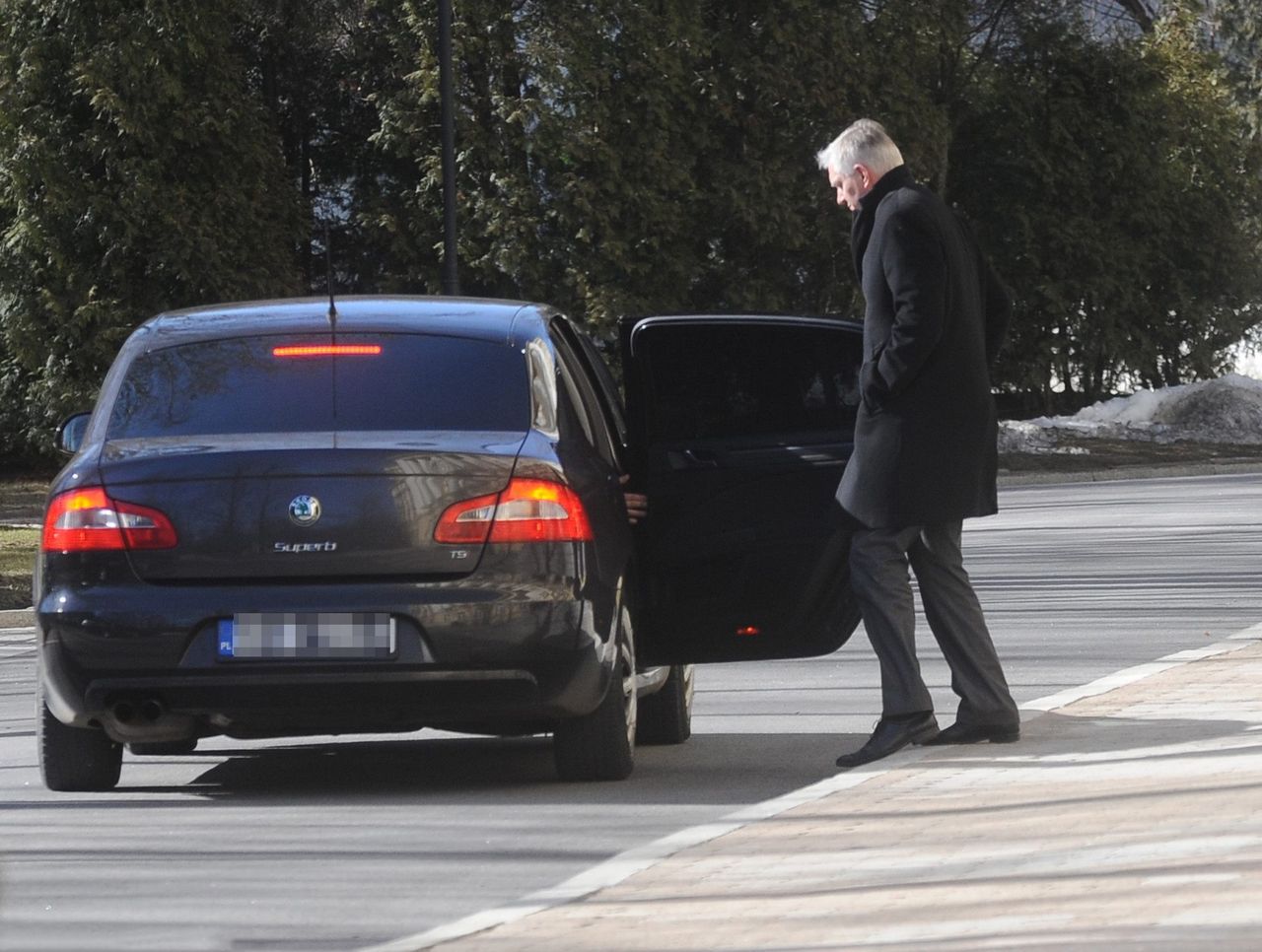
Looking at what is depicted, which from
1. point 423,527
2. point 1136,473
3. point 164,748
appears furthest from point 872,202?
point 1136,473

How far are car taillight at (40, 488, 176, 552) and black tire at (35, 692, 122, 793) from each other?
0.72 metres

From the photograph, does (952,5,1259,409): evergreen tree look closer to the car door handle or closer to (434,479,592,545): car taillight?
the car door handle

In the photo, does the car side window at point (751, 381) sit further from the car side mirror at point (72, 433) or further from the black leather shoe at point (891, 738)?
the car side mirror at point (72, 433)

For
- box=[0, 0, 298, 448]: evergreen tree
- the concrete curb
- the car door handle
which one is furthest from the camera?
box=[0, 0, 298, 448]: evergreen tree

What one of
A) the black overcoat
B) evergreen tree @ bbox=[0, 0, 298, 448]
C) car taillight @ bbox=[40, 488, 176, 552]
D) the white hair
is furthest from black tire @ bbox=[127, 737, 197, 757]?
evergreen tree @ bbox=[0, 0, 298, 448]

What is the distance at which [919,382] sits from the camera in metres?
7.78

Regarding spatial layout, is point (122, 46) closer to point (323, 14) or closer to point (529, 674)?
point (323, 14)

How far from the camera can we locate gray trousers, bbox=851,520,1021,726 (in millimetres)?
7895

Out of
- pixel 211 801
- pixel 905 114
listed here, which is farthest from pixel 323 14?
pixel 211 801

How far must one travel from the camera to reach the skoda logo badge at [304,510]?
24.3 ft

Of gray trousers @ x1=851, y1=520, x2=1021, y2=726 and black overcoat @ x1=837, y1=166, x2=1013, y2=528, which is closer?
black overcoat @ x1=837, y1=166, x2=1013, y2=528

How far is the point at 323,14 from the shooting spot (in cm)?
4397

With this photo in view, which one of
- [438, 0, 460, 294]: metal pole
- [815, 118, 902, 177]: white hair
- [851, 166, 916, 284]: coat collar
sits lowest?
[851, 166, 916, 284]: coat collar

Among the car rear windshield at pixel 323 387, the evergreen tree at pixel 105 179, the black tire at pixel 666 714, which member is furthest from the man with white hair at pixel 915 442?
the evergreen tree at pixel 105 179
